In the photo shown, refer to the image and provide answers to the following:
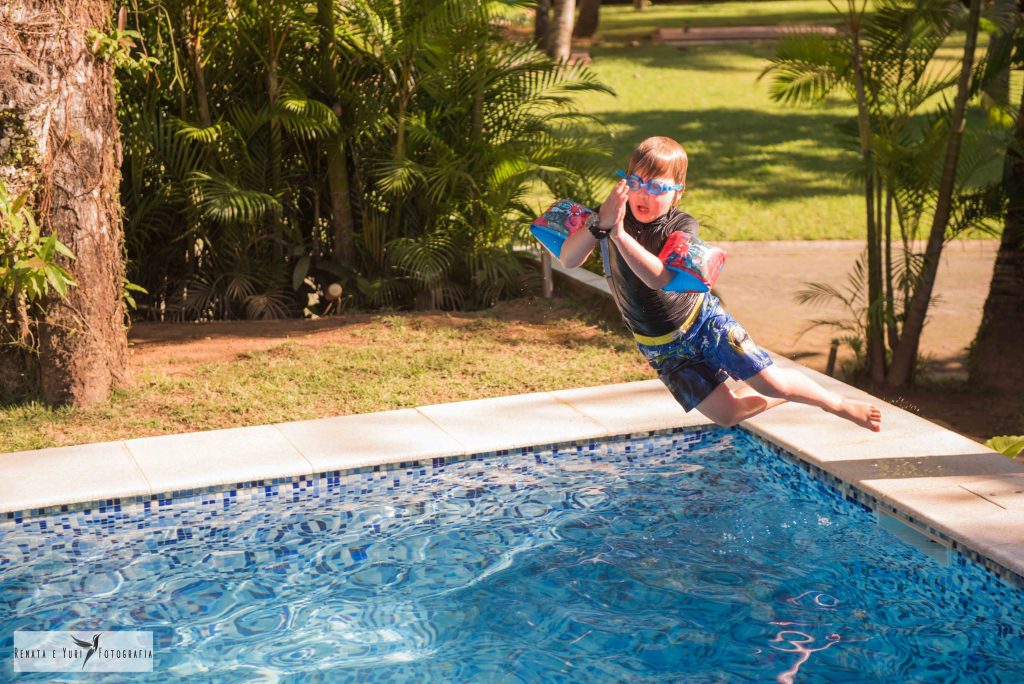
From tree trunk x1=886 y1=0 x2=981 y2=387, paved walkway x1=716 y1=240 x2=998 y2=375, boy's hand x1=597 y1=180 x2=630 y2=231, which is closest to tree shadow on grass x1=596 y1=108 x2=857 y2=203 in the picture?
paved walkway x1=716 y1=240 x2=998 y2=375

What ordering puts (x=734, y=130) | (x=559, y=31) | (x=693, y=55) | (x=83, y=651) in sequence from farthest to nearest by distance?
(x=693, y=55) → (x=734, y=130) → (x=559, y=31) → (x=83, y=651)

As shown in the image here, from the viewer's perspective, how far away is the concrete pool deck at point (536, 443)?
195 inches

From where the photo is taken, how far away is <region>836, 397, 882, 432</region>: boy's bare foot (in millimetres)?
5117

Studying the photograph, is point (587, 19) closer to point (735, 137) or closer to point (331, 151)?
point (735, 137)

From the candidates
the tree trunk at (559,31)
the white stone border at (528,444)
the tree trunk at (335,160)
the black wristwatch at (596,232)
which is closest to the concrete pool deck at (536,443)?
the white stone border at (528,444)

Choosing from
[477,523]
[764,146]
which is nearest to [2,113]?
[477,523]

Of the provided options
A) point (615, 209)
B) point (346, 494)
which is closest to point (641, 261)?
point (615, 209)

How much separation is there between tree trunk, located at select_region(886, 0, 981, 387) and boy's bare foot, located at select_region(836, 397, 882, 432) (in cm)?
332

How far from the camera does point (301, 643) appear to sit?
175 inches

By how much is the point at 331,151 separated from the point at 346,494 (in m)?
3.93

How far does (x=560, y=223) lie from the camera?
468cm

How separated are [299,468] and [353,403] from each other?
3.76 ft

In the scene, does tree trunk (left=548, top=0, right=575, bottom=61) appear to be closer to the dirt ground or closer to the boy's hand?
the dirt ground

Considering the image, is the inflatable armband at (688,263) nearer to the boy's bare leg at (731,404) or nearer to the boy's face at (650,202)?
the boy's face at (650,202)
